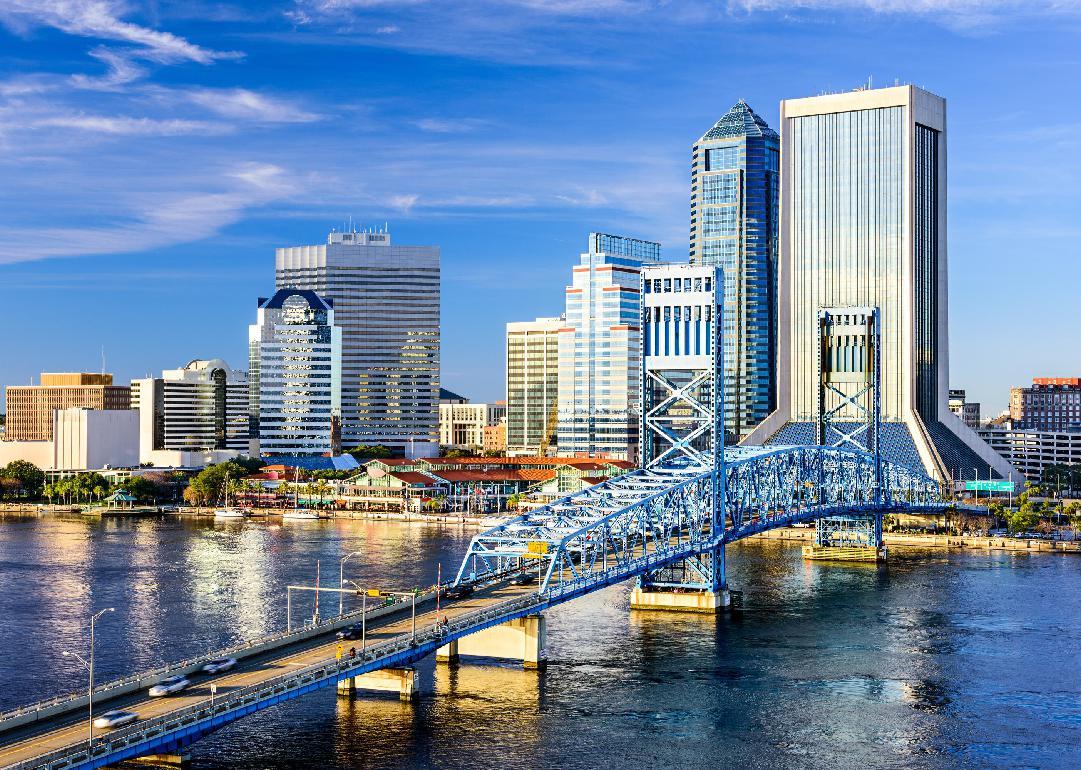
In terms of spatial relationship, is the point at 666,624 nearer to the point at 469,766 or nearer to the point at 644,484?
the point at 644,484

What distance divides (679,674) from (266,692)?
31.4 metres

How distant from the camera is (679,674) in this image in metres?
91.6

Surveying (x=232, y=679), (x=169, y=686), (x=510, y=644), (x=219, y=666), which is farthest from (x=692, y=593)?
(x=169, y=686)

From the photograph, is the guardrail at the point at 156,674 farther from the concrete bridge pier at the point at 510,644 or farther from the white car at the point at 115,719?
the concrete bridge pier at the point at 510,644

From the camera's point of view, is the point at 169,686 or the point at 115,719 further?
the point at 169,686

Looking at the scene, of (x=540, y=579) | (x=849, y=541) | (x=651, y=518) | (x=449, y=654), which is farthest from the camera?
(x=849, y=541)

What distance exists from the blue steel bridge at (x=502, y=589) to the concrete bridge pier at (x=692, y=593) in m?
0.26

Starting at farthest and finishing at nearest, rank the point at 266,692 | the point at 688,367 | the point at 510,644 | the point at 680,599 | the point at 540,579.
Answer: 1. the point at 688,367
2. the point at 680,599
3. the point at 540,579
4. the point at 510,644
5. the point at 266,692

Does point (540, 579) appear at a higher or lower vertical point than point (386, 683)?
higher

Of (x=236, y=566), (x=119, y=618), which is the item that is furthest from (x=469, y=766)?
(x=236, y=566)

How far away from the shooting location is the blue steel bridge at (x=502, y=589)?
2557 inches

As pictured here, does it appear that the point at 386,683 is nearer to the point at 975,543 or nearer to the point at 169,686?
the point at 169,686

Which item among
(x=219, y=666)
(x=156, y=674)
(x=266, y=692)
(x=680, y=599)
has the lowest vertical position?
(x=680, y=599)

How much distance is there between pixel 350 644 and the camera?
82.3 m
